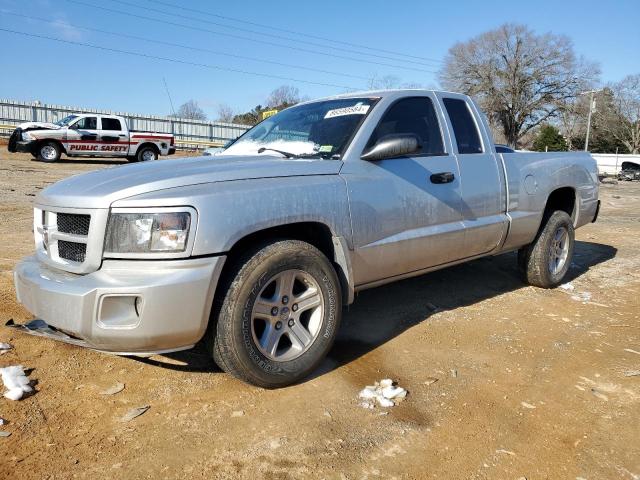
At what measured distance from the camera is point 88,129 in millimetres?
19875

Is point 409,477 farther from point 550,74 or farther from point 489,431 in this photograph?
point 550,74

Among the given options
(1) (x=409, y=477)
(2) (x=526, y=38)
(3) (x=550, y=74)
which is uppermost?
(2) (x=526, y=38)

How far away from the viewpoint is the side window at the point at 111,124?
2014cm

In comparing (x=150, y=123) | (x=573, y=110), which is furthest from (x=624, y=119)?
(x=150, y=123)

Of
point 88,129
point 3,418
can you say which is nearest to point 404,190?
point 3,418

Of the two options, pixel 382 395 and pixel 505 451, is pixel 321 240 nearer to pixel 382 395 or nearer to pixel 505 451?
pixel 382 395

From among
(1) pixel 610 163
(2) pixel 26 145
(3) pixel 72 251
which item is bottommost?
(3) pixel 72 251

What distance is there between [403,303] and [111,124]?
61.1ft

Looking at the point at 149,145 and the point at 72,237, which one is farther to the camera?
the point at 149,145

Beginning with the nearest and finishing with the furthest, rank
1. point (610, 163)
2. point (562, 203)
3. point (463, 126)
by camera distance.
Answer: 1. point (463, 126)
2. point (562, 203)
3. point (610, 163)

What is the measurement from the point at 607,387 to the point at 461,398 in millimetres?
959

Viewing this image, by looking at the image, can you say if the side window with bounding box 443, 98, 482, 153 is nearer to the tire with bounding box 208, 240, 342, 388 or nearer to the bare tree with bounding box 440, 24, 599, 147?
the tire with bounding box 208, 240, 342, 388

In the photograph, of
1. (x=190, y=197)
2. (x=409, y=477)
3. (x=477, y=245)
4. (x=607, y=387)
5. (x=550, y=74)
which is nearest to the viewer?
(x=409, y=477)

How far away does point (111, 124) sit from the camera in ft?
66.5
